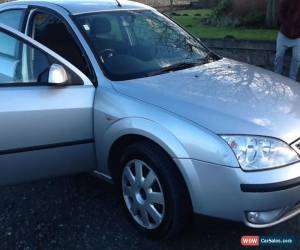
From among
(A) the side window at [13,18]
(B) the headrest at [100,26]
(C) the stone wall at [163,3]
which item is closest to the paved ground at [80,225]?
(B) the headrest at [100,26]

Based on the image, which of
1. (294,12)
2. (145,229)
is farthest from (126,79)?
(294,12)

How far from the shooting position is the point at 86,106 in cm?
355

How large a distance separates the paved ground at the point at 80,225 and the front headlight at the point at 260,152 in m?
0.43

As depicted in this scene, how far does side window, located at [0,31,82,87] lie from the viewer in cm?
358

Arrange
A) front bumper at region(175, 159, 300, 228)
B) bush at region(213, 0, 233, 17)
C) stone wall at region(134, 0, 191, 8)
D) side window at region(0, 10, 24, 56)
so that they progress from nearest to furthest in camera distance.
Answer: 1. front bumper at region(175, 159, 300, 228)
2. side window at region(0, 10, 24, 56)
3. bush at region(213, 0, 233, 17)
4. stone wall at region(134, 0, 191, 8)

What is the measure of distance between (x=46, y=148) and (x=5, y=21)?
1.61m

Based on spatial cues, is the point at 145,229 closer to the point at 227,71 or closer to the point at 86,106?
the point at 86,106

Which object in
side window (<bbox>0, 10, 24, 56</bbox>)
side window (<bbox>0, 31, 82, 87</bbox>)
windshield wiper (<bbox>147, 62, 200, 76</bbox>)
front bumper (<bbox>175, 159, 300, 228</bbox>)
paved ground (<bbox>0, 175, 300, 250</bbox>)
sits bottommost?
paved ground (<bbox>0, 175, 300, 250</bbox>)

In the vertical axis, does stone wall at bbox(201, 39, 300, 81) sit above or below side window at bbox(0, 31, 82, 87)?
below

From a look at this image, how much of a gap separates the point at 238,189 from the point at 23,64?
79.3 inches

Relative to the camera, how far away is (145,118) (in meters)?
3.18

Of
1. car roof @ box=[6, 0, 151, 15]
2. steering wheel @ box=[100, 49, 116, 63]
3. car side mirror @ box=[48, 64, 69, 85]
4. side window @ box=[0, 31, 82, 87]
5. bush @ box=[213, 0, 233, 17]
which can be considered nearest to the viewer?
car side mirror @ box=[48, 64, 69, 85]

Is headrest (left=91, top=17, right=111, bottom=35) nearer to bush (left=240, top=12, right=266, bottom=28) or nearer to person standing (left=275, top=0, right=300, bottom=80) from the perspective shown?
person standing (left=275, top=0, right=300, bottom=80)

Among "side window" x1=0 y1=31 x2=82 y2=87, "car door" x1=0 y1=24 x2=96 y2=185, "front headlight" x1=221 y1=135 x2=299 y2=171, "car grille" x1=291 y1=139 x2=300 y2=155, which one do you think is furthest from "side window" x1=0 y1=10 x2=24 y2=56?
"car grille" x1=291 y1=139 x2=300 y2=155
